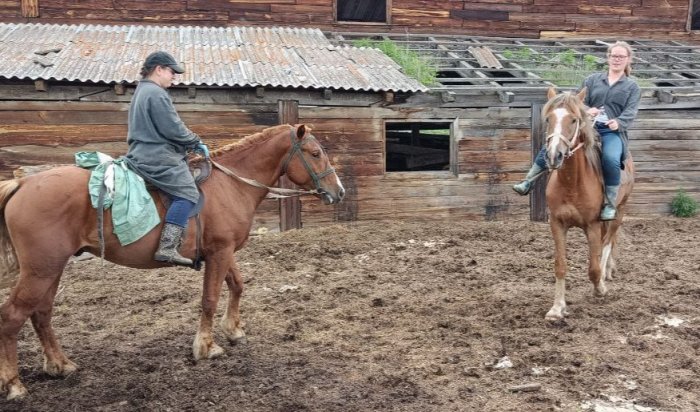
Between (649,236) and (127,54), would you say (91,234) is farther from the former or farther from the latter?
(649,236)

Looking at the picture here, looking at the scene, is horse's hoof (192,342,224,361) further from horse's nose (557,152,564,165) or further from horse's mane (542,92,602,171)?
horse's mane (542,92,602,171)

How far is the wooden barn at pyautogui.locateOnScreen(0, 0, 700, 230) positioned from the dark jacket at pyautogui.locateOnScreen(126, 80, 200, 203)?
503cm

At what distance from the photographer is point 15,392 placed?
174 inches

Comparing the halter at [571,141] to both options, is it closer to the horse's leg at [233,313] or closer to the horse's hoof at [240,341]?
the horse's leg at [233,313]

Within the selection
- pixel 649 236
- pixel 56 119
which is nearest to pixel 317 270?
pixel 56 119

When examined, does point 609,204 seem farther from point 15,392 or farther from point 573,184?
point 15,392

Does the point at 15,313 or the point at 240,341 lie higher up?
the point at 15,313

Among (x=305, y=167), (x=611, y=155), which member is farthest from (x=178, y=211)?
(x=611, y=155)

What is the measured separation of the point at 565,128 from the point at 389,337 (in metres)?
2.60

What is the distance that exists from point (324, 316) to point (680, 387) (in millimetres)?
3377

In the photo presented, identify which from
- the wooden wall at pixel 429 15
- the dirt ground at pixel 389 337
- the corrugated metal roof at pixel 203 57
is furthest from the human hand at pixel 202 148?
the wooden wall at pixel 429 15

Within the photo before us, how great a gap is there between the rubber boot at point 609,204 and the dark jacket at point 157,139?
4.20 m

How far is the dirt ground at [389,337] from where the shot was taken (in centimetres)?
447

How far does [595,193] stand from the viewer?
6.12m
